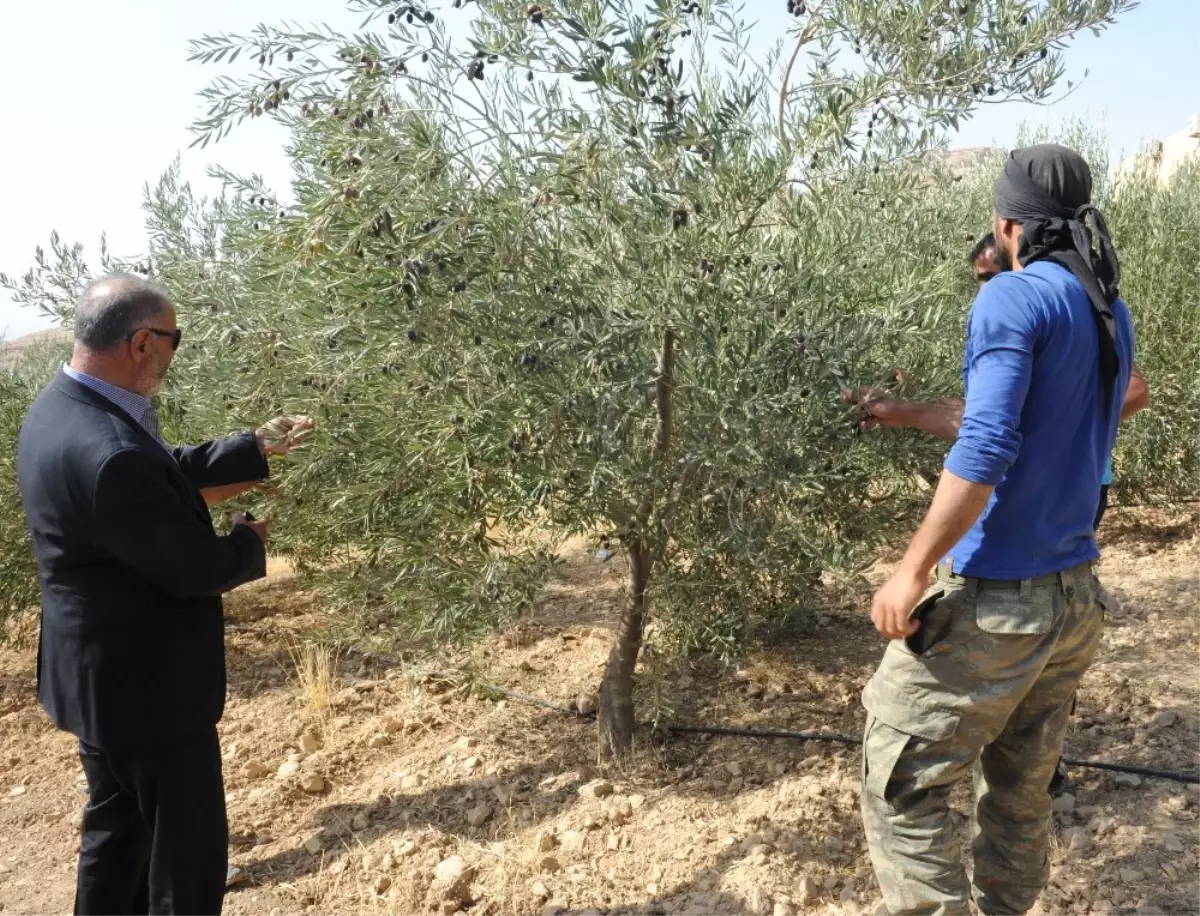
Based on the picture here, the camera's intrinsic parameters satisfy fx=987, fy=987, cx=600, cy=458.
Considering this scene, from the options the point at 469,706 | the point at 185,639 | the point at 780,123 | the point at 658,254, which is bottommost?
the point at 469,706

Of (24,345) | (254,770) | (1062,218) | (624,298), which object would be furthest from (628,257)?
(24,345)

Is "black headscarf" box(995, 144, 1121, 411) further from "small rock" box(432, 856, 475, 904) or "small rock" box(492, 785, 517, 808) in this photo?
"small rock" box(492, 785, 517, 808)

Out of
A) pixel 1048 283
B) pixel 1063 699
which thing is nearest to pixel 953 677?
pixel 1063 699

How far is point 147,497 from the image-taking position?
2424 millimetres

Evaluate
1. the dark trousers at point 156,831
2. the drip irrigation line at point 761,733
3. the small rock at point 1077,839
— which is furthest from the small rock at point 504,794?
the small rock at point 1077,839

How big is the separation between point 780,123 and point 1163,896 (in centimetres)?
267

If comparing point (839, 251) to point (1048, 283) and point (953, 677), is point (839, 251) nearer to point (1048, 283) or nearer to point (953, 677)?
point (1048, 283)

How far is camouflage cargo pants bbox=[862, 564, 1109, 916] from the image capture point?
7.32 feet

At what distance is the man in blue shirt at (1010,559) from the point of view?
2143mm

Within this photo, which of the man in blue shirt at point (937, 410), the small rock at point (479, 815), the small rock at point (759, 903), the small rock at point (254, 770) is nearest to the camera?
the man in blue shirt at point (937, 410)

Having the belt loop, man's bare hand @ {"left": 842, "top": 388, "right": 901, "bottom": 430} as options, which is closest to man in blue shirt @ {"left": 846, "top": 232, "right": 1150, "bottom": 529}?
man's bare hand @ {"left": 842, "top": 388, "right": 901, "bottom": 430}

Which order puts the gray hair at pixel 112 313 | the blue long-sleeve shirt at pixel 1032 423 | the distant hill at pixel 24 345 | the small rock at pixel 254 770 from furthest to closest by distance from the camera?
the distant hill at pixel 24 345, the small rock at pixel 254 770, the gray hair at pixel 112 313, the blue long-sleeve shirt at pixel 1032 423

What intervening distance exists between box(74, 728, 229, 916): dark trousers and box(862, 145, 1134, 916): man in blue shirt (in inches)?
68.0

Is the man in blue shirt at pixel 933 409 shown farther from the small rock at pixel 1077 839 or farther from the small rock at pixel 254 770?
the small rock at pixel 254 770
